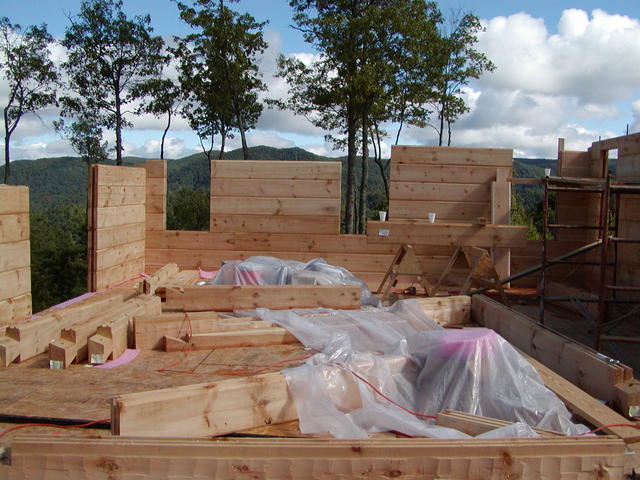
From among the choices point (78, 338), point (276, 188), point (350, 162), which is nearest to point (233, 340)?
point (78, 338)

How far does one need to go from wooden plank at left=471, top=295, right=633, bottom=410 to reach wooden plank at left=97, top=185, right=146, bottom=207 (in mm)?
4944

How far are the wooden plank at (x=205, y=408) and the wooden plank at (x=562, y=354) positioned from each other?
2125mm

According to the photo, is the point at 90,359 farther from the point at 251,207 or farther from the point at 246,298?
the point at 251,207

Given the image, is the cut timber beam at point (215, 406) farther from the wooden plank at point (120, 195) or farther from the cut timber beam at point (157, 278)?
the wooden plank at point (120, 195)

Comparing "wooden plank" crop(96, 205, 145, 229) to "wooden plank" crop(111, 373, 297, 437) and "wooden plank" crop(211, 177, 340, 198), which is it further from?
"wooden plank" crop(111, 373, 297, 437)

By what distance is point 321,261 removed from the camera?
7.50 metres

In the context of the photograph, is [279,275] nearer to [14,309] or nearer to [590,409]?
[14,309]

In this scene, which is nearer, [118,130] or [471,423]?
[471,423]

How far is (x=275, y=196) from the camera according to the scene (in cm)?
901

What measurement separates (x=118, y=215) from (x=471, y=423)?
6.21 m

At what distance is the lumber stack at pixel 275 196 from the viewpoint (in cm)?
891

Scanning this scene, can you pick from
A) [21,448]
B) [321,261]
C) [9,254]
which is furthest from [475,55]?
[21,448]

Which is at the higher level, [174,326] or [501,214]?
[501,214]

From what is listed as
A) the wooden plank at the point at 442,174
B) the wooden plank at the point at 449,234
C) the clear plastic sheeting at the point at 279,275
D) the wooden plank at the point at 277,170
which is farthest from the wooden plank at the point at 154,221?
the wooden plank at the point at 442,174
